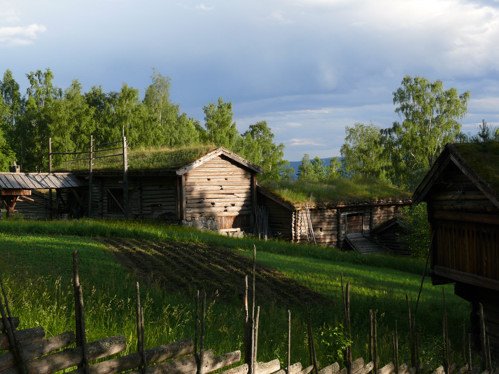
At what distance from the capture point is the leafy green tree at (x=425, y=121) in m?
44.7

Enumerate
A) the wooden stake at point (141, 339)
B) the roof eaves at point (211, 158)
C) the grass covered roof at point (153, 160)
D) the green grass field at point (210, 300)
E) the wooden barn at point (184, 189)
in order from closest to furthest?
the wooden stake at point (141, 339) → the green grass field at point (210, 300) → the roof eaves at point (211, 158) → the wooden barn at point (184, 189) → the grass covered roof at point (153, 160)

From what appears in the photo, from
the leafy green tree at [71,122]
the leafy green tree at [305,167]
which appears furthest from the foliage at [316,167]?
the leafy green tree at [71,122]

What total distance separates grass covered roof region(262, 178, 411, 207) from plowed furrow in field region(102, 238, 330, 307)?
9998 millimetres

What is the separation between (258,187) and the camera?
104ft

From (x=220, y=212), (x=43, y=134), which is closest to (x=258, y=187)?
(x=220, y=212)

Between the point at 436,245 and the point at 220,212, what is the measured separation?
57.2 feet

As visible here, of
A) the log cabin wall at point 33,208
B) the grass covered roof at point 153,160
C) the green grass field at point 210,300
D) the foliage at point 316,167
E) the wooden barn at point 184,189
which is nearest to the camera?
the green grass field at point 210,300

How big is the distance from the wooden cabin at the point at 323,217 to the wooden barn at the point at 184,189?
121 cm

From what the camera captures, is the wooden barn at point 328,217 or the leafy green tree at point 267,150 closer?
the wooden barn at point 328,217

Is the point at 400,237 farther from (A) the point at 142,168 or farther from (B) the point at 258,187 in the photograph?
(A) the point at 142,168

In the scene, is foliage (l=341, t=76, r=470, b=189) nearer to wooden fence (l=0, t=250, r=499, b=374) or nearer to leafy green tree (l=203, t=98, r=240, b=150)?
leafy green tree (l=203, t=98, r=240, b=150)

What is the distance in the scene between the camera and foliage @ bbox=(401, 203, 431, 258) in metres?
27.4

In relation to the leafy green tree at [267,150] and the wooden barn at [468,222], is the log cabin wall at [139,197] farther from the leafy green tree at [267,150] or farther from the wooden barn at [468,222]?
the leafy green tree at [267,150]

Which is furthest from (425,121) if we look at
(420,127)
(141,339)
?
(141,339)
